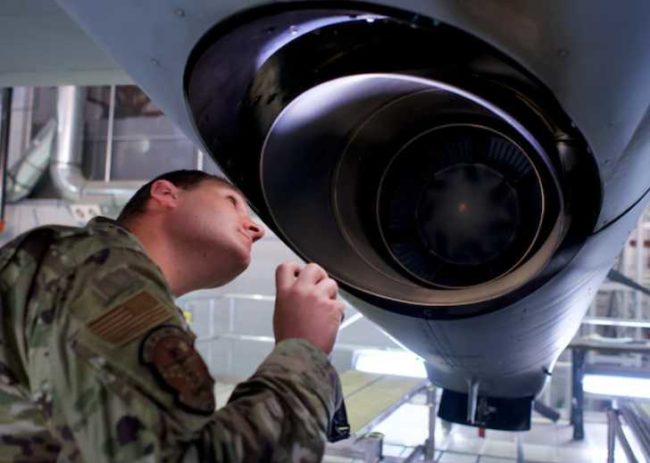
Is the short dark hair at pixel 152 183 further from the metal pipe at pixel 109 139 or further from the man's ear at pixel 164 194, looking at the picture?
the metal pipe at pixel 109 139

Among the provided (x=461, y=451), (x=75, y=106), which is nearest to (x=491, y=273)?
(x=461, y=451)

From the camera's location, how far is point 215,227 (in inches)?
27.8

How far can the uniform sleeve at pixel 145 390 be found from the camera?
0.48 m

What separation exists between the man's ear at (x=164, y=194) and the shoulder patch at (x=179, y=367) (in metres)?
0.21

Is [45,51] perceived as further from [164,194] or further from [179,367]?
[179,367]

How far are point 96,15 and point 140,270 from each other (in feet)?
1.02

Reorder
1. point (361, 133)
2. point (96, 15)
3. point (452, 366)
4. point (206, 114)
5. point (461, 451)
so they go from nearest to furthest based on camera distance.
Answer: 1. point (96, 15)
2. point (206, 114)
3. point (361, 133)
4. point (452, 366)
5. point (461, 451)

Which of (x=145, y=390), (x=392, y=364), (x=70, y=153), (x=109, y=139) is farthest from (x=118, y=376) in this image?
(x=109, y=139)

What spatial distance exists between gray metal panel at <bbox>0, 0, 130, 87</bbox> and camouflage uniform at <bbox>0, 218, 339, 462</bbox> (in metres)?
0.66

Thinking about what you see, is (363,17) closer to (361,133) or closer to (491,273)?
(361,133)

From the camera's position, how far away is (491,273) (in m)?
1.09

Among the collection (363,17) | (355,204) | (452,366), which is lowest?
(452,366)

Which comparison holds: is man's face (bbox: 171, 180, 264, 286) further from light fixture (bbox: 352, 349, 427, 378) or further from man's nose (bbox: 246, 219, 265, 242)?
light fixture (bbox: 352, 349, 427, 378)

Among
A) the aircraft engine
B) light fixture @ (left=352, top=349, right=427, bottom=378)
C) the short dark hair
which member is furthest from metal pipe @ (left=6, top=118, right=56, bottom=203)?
the short dark hair
